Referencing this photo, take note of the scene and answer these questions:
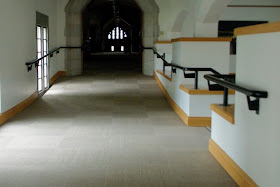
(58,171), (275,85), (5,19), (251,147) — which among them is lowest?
(58,171)

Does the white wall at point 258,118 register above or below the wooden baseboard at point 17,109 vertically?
above

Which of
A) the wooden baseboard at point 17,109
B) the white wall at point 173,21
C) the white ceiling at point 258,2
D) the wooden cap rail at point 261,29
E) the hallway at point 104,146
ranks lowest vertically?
the hallway at point 104,146

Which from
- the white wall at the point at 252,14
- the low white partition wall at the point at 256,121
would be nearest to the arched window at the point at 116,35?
the white wall at the point at 252,14

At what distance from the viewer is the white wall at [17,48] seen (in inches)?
240

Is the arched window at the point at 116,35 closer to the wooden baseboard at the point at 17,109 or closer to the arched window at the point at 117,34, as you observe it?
the arched window at the point at 117,34

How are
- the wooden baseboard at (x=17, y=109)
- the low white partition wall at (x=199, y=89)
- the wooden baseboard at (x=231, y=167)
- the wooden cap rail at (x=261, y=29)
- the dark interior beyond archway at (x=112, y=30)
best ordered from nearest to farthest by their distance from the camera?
the wooden cap rail at (x=261, y=29) < the wooden baseboard at (x=231, y=167) < the low white partition wall at (x=199, y=89) < the wooden baseboard at (x=17, y=109) < the dark interior beyond archway at (x=112, y=30)

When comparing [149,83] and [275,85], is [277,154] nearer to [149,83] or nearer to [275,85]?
[275,85]

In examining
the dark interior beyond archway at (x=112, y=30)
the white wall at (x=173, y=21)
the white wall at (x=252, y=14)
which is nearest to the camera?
the white wall at (x=173, y=21)

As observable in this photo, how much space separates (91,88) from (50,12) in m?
2.42

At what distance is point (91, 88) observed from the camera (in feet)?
30.7

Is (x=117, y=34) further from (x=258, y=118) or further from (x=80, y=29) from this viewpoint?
(x=258, y=118)

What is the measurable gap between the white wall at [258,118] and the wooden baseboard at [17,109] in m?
3.53

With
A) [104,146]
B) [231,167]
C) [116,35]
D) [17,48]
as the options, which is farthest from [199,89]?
[116,35]

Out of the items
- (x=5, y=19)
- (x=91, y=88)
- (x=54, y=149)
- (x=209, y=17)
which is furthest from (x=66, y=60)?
(x=54, y=149)
